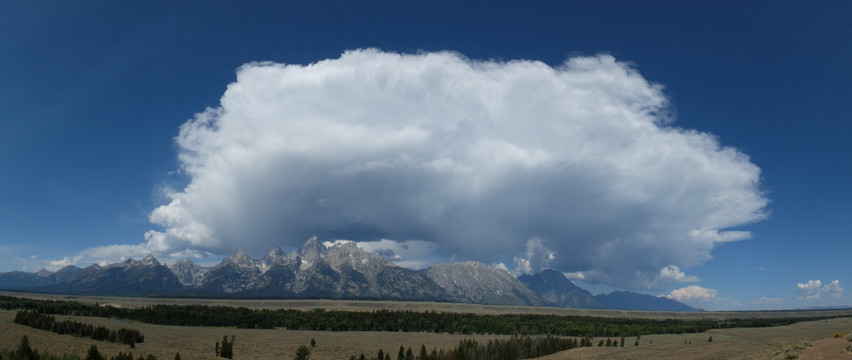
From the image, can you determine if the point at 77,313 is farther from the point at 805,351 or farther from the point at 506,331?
the point at 805,351

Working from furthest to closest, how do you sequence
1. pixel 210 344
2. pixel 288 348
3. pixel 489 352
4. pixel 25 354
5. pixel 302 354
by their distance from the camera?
pixel 288 348 < pixel 210 344 < pixel 302 354 < pixel 489 352 < pixel 25 354

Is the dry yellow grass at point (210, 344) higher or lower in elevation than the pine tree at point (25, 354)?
lower

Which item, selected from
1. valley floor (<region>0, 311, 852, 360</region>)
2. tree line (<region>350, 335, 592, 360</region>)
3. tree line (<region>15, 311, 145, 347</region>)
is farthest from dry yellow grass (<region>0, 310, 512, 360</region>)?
tree line (<region>350, 335, 592, 360</region>)

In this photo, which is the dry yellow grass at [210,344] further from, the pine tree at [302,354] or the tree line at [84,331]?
the tree line at [84,331]

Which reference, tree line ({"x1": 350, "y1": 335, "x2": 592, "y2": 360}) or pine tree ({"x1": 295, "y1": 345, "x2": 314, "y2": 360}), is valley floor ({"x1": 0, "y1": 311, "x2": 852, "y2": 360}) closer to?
pine tree ({"x1": 295, "y1": 345, "x2": 314, "y2": 360})

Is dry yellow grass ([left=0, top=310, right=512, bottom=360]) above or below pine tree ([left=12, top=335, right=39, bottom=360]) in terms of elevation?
below

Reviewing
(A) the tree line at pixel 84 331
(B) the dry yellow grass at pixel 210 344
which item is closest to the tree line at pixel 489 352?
(B) the dry yellow grass at pixel 210 344

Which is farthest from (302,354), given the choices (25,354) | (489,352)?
(25,354)

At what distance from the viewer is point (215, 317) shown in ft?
382

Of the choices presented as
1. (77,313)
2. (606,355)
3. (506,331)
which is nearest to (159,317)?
(77,313)

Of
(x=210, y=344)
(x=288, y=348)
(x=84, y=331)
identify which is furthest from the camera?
(x=288, y=348)

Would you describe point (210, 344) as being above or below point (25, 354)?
below

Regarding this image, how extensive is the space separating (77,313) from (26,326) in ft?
193

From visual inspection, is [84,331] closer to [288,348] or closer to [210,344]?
[210,344]
